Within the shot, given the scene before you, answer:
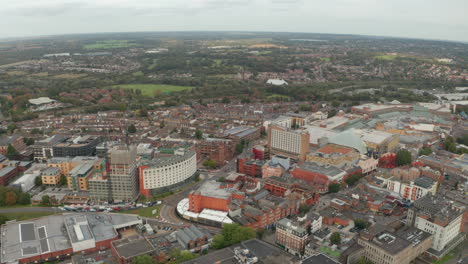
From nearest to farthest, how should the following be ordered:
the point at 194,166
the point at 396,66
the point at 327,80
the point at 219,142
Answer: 1. the point at 194,166
2. the point at 219,142
3. the point at 327,80
4. the point at 396,66

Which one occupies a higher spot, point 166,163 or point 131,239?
point 166,163

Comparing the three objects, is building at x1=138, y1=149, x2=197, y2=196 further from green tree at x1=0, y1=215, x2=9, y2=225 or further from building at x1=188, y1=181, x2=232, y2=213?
green tree at x1=0, y1=215, x2=9, y2=225

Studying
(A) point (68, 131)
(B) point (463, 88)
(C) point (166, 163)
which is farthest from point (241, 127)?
(B) point (463, 88)

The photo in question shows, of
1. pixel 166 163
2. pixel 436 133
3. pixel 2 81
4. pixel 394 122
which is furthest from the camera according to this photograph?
pixel 2 81

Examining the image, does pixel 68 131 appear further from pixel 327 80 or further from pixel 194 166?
pixel 327 80

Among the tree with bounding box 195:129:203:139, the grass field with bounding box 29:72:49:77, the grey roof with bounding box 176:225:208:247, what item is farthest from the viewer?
the grass field with bounding box 29:72:49:77

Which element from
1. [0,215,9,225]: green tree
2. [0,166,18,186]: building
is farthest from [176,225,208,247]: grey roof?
[0,166,18,186]: building
